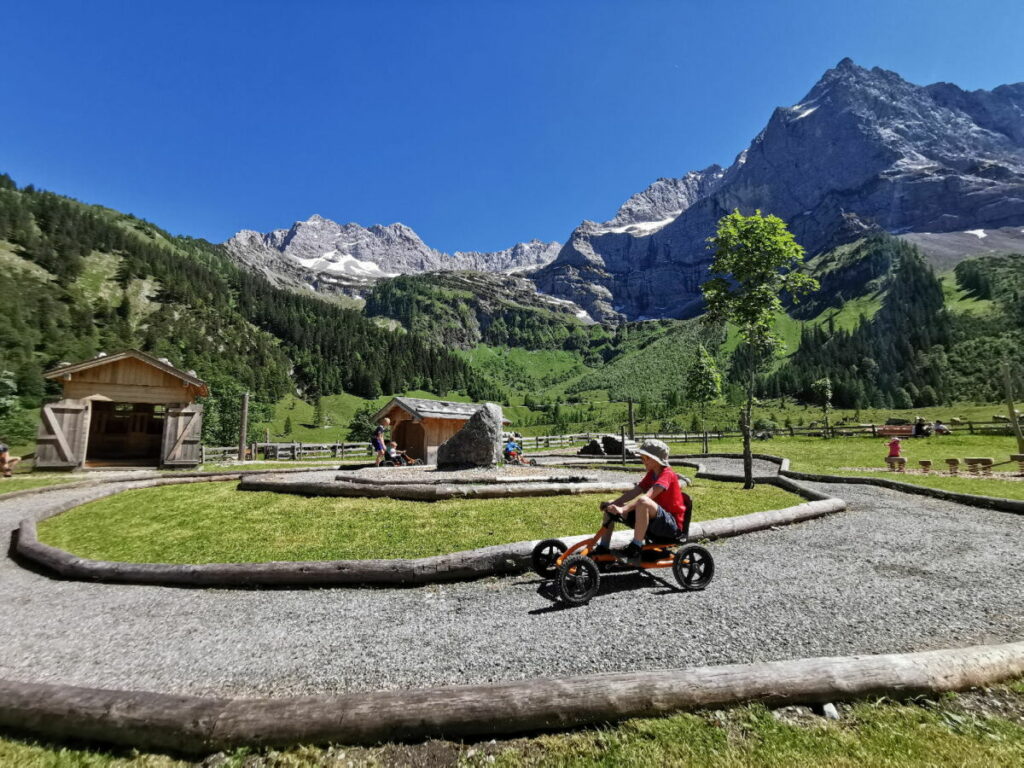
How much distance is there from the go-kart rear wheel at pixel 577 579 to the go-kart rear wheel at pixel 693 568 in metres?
1.25

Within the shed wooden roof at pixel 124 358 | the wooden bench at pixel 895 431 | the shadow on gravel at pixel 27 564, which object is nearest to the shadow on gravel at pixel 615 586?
the shadow on gravel at pixel 27 564

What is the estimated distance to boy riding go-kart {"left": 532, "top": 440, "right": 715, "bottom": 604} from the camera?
246 inches

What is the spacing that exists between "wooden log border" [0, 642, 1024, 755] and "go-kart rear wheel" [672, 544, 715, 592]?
8.27 feet

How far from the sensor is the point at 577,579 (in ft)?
20.6

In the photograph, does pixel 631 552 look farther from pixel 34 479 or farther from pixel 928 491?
pixel 34 479

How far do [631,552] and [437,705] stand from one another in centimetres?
382

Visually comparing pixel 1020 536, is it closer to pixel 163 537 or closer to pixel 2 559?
pixel 163 537

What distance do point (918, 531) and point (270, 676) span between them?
1249cm

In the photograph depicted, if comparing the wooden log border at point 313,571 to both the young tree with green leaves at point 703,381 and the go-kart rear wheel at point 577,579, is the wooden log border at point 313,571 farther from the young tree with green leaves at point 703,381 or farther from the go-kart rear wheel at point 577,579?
the young tree with green leaves at point 703,381

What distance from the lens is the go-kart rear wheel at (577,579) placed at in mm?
6074

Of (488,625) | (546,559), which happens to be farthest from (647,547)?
(488,625)

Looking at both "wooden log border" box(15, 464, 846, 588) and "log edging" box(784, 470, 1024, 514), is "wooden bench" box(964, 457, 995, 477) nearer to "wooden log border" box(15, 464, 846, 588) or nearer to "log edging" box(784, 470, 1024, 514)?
"log edging" box(784, 470, 1024, 514)

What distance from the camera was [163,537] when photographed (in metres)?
10.1

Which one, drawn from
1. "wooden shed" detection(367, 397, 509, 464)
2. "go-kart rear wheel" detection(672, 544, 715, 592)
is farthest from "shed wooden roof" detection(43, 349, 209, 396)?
"go-kart rear wheel" detection(672, 544, 715, 592)
